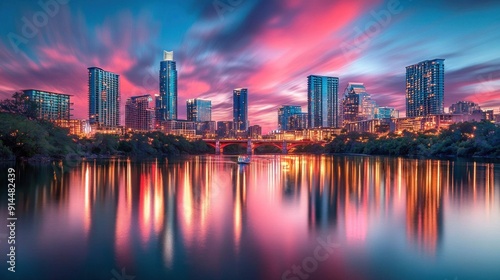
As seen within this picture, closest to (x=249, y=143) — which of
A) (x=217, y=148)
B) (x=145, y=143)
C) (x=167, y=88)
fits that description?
(x=217, y=148)

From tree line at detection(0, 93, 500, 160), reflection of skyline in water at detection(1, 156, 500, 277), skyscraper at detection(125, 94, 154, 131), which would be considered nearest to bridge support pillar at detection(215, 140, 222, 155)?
tree line at detection(0, 93, 500, 160)

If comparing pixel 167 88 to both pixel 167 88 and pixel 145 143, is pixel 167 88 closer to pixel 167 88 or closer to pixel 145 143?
pixel 167 88

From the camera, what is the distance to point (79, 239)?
13.2 meters

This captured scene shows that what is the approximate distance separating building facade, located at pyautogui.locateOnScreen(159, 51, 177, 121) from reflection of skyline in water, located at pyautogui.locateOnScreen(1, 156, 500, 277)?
15871cm

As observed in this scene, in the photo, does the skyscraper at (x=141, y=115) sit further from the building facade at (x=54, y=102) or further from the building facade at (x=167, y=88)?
the building facade at (x=54, y=102)

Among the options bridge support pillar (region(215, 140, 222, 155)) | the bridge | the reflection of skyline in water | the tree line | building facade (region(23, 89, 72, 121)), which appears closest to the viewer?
the reflection of skyline in water

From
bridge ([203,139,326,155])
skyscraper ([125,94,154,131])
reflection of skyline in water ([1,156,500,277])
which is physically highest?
skyscraper ([125,94,154,131])

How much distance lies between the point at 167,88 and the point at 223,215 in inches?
6908

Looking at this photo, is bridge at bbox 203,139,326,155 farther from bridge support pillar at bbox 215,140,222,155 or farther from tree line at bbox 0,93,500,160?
tree line at bbox 0,93,500,160

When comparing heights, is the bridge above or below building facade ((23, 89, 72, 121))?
below

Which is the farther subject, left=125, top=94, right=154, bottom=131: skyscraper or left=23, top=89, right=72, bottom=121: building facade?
left=125, top=94, right=154, bottom=131: skyscraper

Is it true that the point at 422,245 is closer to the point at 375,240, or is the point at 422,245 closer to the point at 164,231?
the point at 375,240

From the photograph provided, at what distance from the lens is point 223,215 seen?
17.8 m

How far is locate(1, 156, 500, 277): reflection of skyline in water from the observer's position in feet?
39.4
